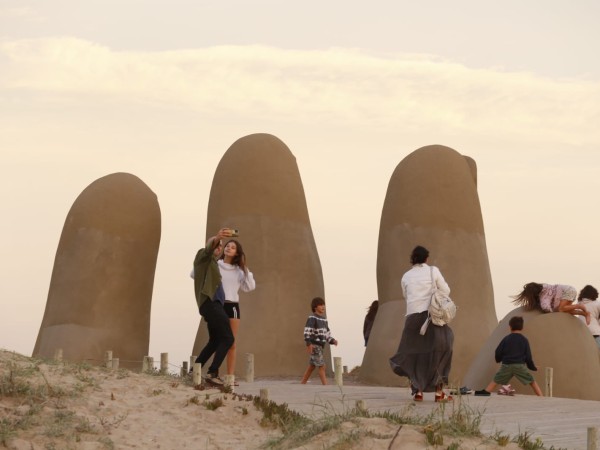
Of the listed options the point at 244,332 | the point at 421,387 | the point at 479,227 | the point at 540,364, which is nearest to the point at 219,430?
the point at 421,387

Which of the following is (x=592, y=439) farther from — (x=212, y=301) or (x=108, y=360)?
(x=108, y=360)

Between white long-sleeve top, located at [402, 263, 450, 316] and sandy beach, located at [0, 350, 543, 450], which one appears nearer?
sandy beach, located at [0, 350, 543, 450]

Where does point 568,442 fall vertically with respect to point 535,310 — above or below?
below

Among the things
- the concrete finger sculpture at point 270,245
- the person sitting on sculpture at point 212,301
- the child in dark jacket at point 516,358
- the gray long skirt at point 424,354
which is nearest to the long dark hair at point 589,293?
the child in dark jacket at point 516,358

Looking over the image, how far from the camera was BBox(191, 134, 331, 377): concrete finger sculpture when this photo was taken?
1967 centimetres

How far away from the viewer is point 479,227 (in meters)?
19.9

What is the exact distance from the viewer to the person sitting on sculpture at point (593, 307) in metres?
Answer: 16.7

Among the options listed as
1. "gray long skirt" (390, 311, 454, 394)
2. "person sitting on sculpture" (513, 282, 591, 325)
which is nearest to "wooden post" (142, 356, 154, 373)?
"gray long skirt" (390, 311, 454, 394)

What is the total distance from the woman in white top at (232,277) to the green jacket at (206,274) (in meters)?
0.25

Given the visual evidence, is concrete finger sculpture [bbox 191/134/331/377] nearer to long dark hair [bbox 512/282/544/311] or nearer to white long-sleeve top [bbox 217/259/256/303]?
long dark hair [bbox 512/282/544/311]

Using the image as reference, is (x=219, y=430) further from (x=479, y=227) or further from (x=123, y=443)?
(x=479, y=227)

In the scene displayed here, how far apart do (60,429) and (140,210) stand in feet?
41.0

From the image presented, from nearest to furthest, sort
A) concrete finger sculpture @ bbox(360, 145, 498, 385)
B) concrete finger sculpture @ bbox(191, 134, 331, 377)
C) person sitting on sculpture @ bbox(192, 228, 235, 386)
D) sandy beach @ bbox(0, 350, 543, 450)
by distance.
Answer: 1. sandy beach @ bbox(0, 350, 543, 450)
2. person sitting on sculpture @ bbox(192, 228, 235, 386)
3. concrete finger sculpture @ bbox(360, 145, 498, 385)
4. concrete finger sculpture @ bbox(191, 134, 331, 377)

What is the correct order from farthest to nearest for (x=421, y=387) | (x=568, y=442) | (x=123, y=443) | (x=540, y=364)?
(x=540, y=364) → (x=421, y=387) → (x=123, y=443) → (x=568, y=442)
